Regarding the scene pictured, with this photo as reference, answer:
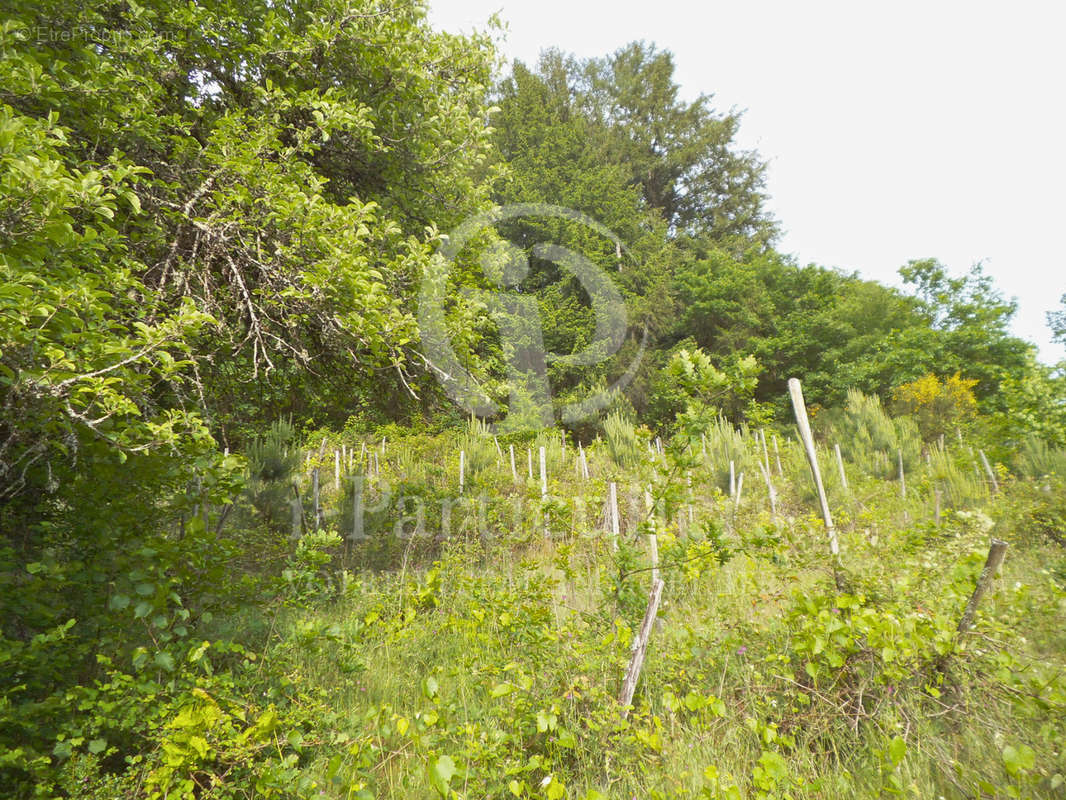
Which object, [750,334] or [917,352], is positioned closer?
[917,352]

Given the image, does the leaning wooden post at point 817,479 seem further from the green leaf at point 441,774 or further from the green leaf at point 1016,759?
the green leaf at point 441,774

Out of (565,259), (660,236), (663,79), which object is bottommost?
(565,259)

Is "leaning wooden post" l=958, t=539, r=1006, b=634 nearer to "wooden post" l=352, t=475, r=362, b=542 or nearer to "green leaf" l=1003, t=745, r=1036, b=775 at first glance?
"green leaf" l=1003, t=745, r=1036, b=775

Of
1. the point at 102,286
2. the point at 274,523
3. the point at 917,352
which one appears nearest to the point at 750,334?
the point at 917,352

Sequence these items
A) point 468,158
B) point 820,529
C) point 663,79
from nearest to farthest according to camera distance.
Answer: point 820,529, point 468,158, point 663,79

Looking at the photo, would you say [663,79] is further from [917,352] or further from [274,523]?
[274,523]

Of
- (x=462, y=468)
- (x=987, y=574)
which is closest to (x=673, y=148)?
(x=462, y=468)

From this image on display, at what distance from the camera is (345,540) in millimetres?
6207

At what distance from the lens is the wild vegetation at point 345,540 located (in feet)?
6.22

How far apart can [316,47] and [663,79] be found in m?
29.8

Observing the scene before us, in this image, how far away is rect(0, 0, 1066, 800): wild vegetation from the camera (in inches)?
74.7

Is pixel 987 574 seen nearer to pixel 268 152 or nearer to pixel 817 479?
pixel 817 479

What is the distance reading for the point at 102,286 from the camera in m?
2.57

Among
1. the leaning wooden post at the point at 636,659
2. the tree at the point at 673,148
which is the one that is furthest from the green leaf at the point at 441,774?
the tree at the point at 673,148
